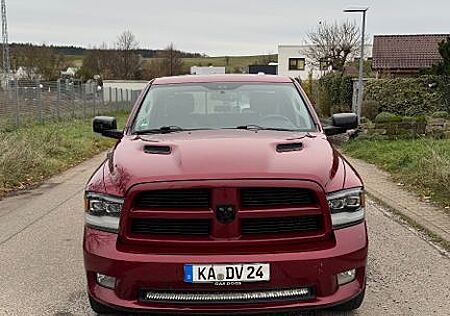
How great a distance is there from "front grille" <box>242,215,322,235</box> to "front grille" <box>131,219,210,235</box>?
9.8 inches

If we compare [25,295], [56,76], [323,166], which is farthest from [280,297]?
[56,76]

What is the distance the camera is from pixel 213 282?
3455mm

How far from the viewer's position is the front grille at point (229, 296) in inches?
137

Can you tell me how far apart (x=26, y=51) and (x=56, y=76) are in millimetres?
3271

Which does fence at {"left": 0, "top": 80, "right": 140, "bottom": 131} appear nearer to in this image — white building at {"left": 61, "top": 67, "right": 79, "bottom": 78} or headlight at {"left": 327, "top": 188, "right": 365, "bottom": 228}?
headlight at {"left": 327, "top": 188, "right": 365, "bottom": 228}

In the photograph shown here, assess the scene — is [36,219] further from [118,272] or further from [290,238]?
[290,238]

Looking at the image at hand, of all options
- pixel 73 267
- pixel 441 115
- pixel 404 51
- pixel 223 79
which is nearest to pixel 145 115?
pixel 223 79

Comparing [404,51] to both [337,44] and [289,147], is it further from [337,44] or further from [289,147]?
[289,147]

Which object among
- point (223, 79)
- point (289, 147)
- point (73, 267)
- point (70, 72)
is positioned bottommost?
point (73, 267)

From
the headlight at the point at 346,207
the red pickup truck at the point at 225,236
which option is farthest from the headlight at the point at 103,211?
the headlight at the point at 346,207

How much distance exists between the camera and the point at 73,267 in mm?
5379

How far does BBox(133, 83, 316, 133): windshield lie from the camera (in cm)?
500

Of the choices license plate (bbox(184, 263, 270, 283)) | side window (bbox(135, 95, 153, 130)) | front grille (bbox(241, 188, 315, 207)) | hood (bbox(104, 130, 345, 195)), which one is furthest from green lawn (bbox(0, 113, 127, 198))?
front grille (bbox(241, 188, 315, 207))

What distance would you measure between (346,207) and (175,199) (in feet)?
3.46
